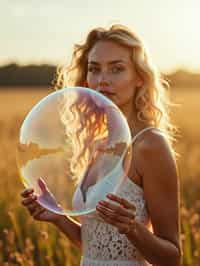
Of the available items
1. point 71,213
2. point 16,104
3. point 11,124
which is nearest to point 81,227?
point 71,213

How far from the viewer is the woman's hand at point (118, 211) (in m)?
2.96

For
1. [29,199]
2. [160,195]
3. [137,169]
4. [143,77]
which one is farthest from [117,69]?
[29,199]

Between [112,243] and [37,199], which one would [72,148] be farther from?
[112,243]

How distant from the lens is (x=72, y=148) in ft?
11.9

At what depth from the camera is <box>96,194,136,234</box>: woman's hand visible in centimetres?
296

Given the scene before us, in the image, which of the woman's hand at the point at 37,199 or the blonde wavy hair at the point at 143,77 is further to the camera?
the blonde wavy hair at the point at 143,77

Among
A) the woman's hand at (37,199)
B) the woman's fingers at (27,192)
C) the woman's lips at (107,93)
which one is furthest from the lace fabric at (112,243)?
the woman's lips at (107,93)

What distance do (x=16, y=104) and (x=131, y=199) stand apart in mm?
32454

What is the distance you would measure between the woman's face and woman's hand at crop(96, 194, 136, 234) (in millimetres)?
606

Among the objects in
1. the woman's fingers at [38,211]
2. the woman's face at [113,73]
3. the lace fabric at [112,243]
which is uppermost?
the woman's face at [113,73]

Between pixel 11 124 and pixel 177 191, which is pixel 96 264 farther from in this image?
pixel 11 124

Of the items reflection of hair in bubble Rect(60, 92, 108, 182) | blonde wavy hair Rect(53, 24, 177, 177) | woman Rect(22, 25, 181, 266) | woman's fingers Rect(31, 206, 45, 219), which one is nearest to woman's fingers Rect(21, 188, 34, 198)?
woman Rect(22, 25, 181, 266)

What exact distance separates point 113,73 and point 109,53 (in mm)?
130

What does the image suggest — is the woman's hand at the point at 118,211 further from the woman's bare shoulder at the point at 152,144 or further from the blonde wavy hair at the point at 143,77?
the blonde wavy hair at the point at 143,77
